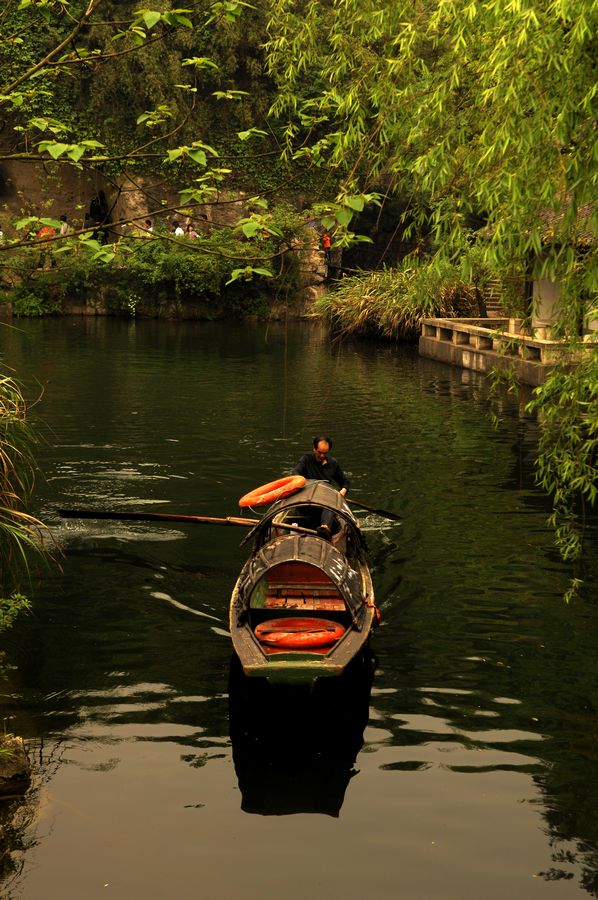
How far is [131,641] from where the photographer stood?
11867 mm

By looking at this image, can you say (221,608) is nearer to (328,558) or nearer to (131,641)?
(131,641)

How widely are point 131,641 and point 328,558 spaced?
240cm

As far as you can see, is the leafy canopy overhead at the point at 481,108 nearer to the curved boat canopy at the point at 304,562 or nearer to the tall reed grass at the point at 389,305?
the curved boat canopy at the point at 304,562

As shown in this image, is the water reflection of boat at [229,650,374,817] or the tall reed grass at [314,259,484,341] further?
the tall reed grass at [314,259,484,341]

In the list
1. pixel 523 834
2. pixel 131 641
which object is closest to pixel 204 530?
pixel 131 641

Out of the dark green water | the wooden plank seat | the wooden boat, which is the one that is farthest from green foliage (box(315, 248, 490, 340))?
the wooden plank seat

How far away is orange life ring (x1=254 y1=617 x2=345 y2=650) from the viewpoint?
1031 centimetres

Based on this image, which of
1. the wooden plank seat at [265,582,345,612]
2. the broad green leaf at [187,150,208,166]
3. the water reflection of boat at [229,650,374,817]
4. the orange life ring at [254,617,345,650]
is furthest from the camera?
the wooden plank seat at [265,582,345,612]

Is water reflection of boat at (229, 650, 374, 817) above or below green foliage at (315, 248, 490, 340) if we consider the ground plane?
below

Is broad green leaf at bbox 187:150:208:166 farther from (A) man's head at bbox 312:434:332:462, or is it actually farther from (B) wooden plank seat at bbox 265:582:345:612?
(A) man's head at bbox 312:434:332:462

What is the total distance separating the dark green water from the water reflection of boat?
25 millimetres

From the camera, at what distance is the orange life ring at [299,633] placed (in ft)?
33.8

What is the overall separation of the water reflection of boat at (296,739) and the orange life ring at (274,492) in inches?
113

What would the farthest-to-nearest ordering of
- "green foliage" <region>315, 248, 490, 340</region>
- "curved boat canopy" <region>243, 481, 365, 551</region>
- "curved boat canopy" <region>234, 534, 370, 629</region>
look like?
"green foliage" <region>315, 248, 490, 340</region>
"curved boat canopy" <region>243, 481, 365, 551</region>
"curved boat canopy" <region>234, 534, 370, 629</region>
